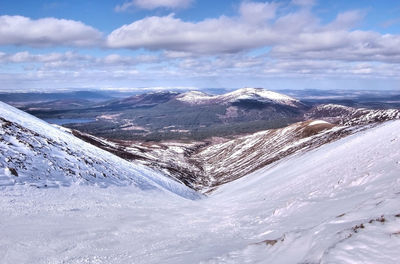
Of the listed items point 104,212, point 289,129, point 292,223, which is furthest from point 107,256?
point 289,129

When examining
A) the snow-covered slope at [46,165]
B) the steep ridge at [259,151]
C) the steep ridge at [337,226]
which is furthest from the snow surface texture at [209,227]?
the steep ridge at [259,151]

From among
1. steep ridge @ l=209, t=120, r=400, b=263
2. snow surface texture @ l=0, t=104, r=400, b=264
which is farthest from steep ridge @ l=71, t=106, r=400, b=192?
snow surface texture @ l=0, t=104, r=400, b=264

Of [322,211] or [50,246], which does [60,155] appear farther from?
[322,211]

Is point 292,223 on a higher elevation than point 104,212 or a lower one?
higher

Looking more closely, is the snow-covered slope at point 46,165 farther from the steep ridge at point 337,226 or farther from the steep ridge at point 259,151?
the steep ridge at point 259,151

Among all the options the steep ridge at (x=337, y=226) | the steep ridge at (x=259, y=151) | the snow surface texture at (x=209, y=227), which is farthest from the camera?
the steep ridge at (x=259, y=151)

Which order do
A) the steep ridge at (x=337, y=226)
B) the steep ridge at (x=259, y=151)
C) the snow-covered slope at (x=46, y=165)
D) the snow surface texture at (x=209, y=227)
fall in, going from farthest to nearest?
the steep ridge at (x=259, y=151), the snow-covered slope at (x=46, y=165), the snow surface texture at (x=209, y=227), the steep ridge at (x=337, y=226)

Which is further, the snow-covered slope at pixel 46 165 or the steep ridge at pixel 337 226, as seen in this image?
the snow-covered slope at pixel 46 165

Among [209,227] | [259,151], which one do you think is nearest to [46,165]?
[209,227]

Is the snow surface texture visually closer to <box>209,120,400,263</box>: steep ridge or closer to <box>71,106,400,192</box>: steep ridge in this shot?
<box>209,120,400,263</box>: steep ridge
